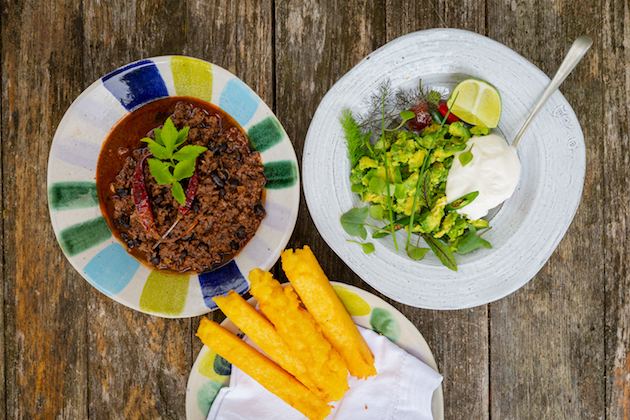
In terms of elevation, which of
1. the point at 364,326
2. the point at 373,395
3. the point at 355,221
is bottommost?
the point at 373,395

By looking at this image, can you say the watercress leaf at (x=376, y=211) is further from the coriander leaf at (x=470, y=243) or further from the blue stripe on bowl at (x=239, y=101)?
the blue stripe on bowl at (x=239, y=101)

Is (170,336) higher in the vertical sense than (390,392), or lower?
higher

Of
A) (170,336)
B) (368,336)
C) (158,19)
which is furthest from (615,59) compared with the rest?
(170,336)

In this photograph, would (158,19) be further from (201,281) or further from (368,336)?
(368,336)

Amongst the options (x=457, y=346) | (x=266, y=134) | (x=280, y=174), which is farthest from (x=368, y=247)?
(x=457, y=346)

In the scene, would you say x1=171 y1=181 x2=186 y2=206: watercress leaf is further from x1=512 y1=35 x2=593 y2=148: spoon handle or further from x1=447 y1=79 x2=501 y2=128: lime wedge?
x1=512 y1=35 x2=593 y2=148: spoon handle

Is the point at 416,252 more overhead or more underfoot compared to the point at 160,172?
more underfoot

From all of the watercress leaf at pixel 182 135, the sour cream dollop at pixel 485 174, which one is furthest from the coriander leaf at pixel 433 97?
the watercress leaf at pixel 182 135

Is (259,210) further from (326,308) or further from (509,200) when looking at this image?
(509,200)

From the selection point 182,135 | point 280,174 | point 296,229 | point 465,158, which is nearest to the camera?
point 465,158
